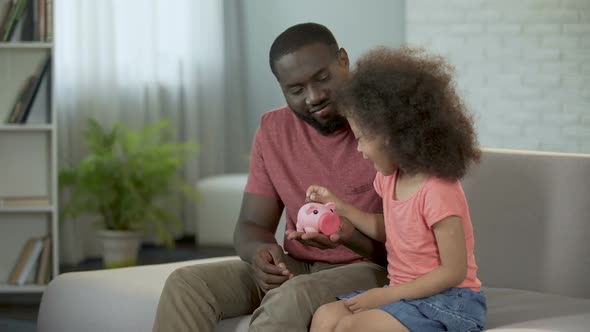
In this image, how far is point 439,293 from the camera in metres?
2.05

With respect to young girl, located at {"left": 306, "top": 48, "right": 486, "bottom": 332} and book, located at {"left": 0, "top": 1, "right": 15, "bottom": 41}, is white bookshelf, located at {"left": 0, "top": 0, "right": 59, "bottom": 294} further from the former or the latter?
young girl, located at {"left": 306, "top": 48, "right": 486, "bottom": 332}

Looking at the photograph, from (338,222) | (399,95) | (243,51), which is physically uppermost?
(243,51)

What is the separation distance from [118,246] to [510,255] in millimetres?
2711

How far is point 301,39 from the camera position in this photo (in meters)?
2.34

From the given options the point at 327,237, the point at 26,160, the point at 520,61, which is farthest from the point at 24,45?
the point at 520,61

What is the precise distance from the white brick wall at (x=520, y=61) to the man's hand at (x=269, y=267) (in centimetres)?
343

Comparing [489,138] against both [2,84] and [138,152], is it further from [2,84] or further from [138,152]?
[2,84]

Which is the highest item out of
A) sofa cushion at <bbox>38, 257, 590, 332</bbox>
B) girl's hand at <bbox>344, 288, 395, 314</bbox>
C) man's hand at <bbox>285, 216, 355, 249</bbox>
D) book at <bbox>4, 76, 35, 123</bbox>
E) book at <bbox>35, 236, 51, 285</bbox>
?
book at <bbox>4, 76, 35, 123</bbox>

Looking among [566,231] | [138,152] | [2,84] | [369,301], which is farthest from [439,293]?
[138,152]

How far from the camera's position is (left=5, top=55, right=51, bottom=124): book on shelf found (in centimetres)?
417

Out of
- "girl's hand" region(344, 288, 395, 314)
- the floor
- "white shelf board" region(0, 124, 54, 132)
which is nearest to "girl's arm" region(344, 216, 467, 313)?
"girl's hand" region(344, 288, 395, 314)

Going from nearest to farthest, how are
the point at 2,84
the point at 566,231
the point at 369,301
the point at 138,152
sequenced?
the point at 369,301 → the point at 566,231 → the point at 2,84 → the point at 138,152

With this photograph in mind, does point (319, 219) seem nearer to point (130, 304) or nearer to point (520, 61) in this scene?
point (130, 304)

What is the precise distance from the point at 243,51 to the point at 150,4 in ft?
2.46
